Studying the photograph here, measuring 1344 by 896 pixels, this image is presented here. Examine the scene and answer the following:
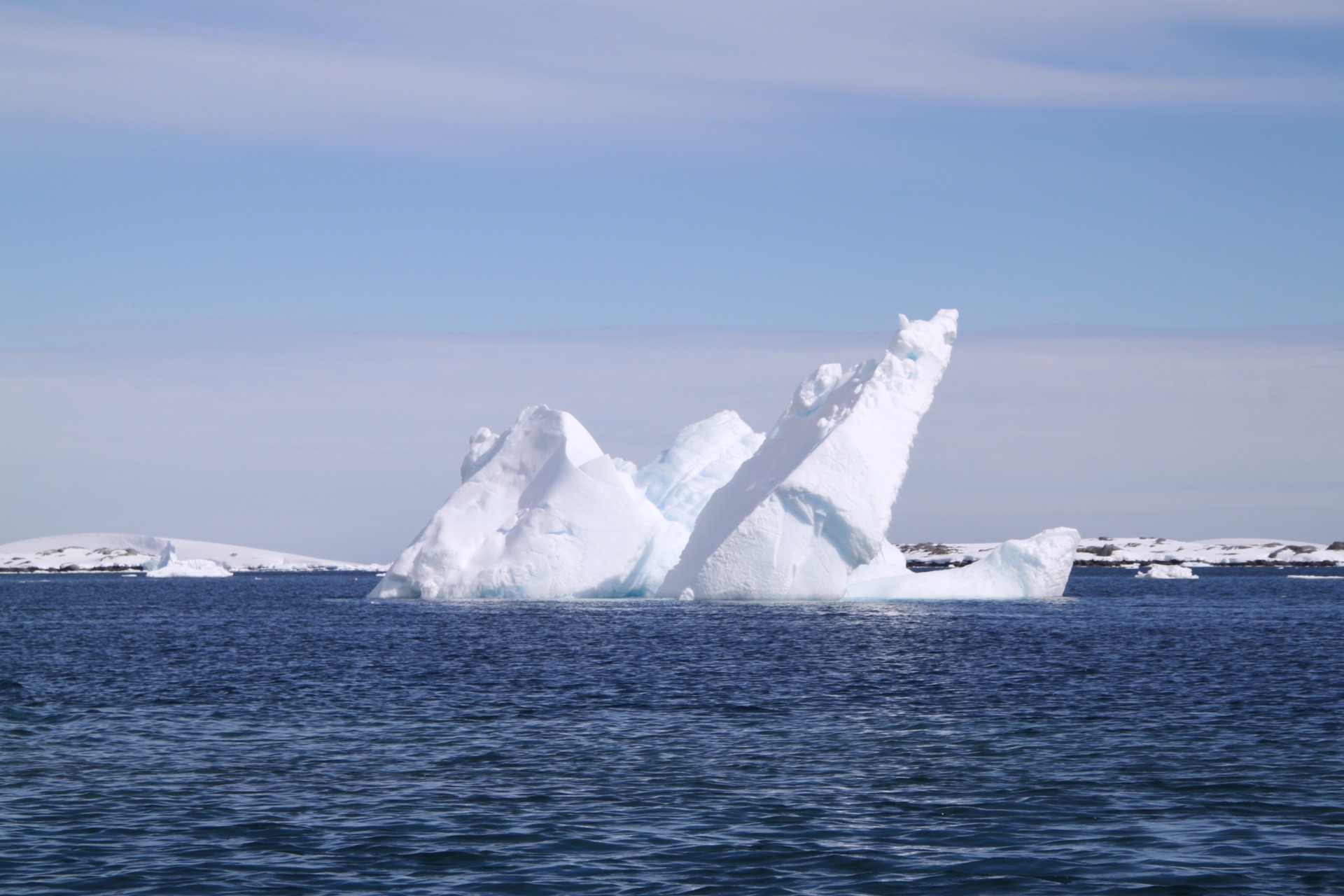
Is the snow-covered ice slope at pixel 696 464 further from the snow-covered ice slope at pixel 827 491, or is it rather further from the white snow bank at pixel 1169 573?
the white snow bank at pixel 1169 573

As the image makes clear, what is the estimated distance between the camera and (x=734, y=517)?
161ft

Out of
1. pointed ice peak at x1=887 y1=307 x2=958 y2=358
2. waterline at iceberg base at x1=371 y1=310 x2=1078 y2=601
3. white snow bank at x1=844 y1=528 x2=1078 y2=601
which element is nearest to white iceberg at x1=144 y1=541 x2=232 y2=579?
waterline at iceberg base at x1=371 y1=310 x2=1078 y2=601

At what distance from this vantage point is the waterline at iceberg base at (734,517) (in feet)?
155

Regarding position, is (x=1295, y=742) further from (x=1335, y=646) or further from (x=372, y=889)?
(x=1335, y=646)

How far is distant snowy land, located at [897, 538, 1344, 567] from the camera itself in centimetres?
15025

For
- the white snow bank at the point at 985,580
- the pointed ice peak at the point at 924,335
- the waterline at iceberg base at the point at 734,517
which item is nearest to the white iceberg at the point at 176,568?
the waterline at iceberg base at the point at 734,517

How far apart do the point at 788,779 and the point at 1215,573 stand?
10906 centimetres

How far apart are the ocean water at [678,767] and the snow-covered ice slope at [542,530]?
52.2ft

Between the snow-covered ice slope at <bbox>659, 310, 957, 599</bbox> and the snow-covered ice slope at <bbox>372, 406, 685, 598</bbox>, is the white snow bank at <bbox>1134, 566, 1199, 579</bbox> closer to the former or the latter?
the snow-covered ice slope at <bbox>372, 406, 685, 598</bbox>

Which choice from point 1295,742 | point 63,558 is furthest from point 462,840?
point 63,558

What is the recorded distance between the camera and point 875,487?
46.8 meters

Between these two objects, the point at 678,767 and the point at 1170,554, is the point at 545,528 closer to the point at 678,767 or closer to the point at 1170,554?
the point at 678,767

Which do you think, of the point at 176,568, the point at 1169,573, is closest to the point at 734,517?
the point at 1169,573

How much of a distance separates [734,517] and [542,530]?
26.9 feet
